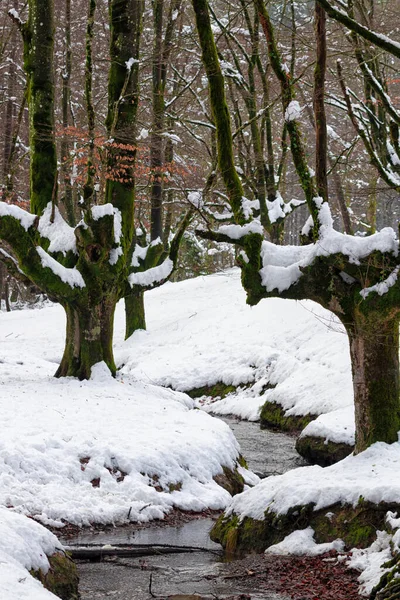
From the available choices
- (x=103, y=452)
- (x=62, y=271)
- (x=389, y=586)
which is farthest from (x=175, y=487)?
(x=62, y=271)

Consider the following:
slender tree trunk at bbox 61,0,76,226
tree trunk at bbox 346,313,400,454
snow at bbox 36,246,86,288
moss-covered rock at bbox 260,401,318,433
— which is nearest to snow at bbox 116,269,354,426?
moss-covered rock at bbox 260,401,318,433

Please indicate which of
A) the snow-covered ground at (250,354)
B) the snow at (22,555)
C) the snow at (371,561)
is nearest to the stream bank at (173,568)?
the snow at (371,561)

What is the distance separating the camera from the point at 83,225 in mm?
12930

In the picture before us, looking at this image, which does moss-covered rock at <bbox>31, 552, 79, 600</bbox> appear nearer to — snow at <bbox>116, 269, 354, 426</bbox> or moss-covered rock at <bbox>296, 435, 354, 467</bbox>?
moss-covered rock at <bbox>296, 435, 354, 467</bbox>

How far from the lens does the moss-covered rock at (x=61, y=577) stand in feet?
16.5

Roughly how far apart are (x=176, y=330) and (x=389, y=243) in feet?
56.9

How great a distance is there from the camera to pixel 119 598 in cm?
586

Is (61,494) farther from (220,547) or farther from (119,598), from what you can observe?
(119,598)

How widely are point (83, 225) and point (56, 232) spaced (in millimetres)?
1142

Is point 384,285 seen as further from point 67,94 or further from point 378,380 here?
point 67,94

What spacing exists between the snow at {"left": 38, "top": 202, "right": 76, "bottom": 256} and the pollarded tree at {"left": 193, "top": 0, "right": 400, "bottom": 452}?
551cm

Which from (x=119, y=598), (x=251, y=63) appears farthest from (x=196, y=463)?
(x=251, y=63)

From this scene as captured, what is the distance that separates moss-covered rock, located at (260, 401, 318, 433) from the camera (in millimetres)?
15248

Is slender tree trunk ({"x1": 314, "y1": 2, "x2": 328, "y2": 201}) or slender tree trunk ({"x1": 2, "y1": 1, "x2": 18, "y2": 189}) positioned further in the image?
slender tree trunk ({"x1": 2, "y1": 1, "x2": 18, "y2": 189})
